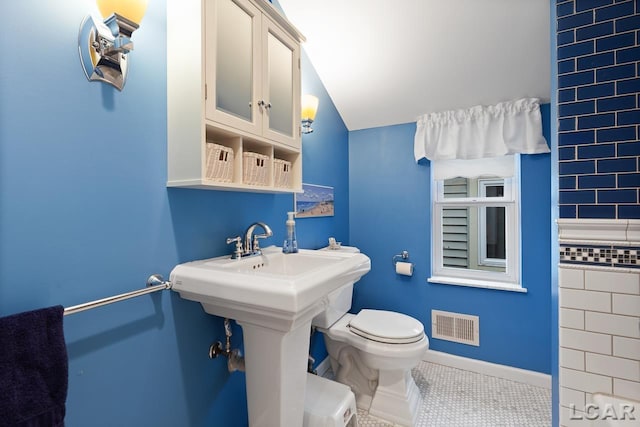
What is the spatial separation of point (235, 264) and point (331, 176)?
1.32 metres

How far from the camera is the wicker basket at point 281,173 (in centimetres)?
139

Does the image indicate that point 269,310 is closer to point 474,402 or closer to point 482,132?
point 474,402

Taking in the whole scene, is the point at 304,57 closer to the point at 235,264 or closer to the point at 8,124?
the point at 235,264

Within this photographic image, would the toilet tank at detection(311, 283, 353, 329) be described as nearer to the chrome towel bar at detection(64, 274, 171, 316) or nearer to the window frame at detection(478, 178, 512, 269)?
the chrome towel bar at detection(64, 274, 171, 316)

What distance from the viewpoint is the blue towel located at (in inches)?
25.1

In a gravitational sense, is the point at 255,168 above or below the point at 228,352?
above

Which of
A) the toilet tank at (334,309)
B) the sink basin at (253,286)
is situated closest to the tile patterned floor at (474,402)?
the toilet tank at (334,309)

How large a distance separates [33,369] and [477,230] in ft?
8.73

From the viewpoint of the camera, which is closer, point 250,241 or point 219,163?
point 219,163

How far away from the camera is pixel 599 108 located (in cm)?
103

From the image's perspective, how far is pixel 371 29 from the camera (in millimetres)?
1778

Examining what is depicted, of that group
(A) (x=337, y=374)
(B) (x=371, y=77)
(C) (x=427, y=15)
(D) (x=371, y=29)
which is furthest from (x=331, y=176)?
(A) (x=337, y=374)

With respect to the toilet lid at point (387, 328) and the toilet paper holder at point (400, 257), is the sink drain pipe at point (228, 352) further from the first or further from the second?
the toilet paper holder at point (400, 257)

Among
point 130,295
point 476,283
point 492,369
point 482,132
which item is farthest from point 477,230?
point 130,295
